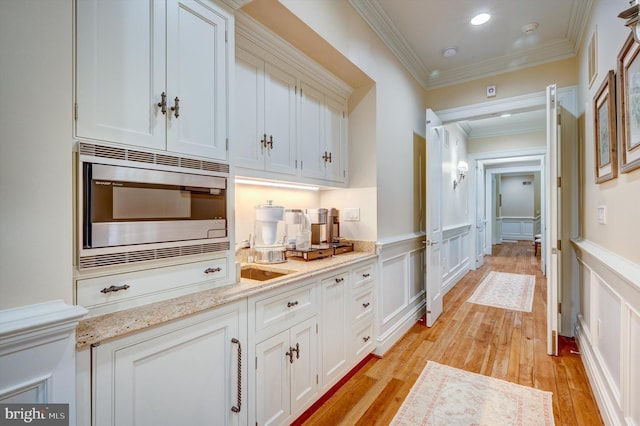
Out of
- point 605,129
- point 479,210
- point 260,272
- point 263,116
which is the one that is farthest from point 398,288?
point 479,210

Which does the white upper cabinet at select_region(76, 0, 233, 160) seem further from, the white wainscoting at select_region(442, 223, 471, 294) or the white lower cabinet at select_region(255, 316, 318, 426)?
the white wainscoting at select_region(442, 223, 471, 294)

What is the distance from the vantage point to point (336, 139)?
8.86 ft

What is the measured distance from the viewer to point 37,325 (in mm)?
809

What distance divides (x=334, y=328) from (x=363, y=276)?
0.52 m

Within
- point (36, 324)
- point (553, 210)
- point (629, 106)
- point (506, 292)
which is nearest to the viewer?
point (36, 324)

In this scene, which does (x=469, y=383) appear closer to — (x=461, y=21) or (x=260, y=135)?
(x=260, y=135)

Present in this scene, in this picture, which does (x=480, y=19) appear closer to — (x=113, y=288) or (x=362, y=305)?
(x=362, y=305)

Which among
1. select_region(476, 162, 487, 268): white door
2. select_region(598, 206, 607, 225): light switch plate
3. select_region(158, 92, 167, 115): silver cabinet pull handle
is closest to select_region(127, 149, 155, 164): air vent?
select_region(158, 92, 167, 115): silver cabinet pull handle

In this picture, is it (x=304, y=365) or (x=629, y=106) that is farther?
(x=304, y=365)

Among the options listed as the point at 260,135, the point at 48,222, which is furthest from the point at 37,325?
the point at 260,135

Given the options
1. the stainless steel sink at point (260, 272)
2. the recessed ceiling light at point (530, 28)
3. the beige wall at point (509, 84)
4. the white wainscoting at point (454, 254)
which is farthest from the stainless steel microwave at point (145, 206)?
the white wainscoting at point (454, 254)

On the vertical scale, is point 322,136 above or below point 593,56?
below

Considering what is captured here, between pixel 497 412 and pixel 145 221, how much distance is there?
2307 millimetres

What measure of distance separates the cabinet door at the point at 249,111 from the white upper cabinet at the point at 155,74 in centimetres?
28
